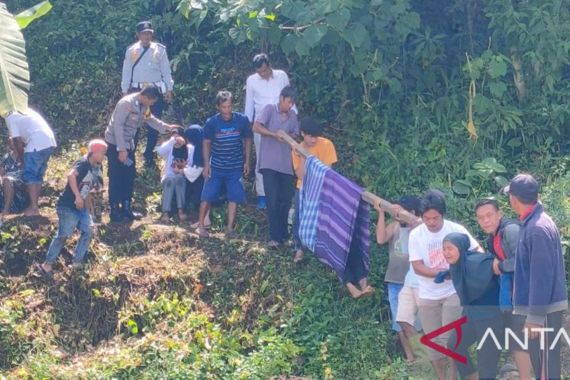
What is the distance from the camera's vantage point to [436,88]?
39.4 feet

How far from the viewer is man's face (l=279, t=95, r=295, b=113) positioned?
10219mm

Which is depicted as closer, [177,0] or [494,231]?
[494,231]

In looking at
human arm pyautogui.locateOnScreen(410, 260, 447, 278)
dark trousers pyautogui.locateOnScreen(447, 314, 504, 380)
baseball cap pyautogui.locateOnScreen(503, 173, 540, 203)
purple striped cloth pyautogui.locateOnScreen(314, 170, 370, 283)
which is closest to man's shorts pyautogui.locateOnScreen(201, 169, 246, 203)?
purple striped cloth pyautogui.locateOnScreen(314, 170, 370, 283)

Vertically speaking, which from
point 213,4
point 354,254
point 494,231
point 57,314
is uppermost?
point 213,4

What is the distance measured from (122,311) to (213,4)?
3.99 metres

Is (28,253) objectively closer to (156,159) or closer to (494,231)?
(156,159)

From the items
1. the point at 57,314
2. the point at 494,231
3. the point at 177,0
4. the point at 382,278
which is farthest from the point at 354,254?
the point at 177,0

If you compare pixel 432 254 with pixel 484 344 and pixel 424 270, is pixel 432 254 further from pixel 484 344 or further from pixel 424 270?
pixel 484 344

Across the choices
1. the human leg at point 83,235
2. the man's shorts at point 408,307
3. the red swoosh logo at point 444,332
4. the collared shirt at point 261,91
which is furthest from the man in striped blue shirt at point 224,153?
the red swoosh logo at point 444,332

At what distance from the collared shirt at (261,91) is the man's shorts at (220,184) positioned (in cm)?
80

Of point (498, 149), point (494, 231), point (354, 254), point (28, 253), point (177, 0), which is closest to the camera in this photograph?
point (494, 231)

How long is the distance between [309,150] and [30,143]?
2.67 m

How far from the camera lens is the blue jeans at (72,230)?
9.77 meters

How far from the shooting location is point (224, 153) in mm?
10453
